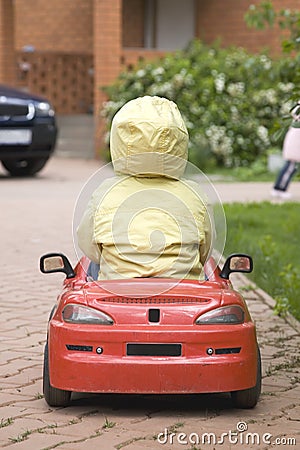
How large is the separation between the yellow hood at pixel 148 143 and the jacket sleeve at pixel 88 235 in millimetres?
243

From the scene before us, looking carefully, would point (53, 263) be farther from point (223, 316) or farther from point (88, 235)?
point (223, 316)

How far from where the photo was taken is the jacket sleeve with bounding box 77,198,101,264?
5.07 metres

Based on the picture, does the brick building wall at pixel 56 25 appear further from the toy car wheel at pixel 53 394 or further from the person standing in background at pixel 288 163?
the toy car wheel at pixel 53 394

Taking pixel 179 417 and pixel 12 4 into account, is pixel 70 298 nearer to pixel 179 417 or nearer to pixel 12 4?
pixel 179 417

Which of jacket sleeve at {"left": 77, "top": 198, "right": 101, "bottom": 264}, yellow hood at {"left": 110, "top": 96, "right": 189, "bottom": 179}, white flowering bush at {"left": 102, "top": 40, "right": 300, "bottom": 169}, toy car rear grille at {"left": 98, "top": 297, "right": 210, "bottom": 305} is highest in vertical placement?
yellow hood at {"left": 110, "top": 96, "right": 189, "bottom": 179}

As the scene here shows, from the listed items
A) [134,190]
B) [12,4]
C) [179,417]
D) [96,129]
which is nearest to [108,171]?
[134,190]

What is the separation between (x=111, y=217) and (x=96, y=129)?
15.1 m

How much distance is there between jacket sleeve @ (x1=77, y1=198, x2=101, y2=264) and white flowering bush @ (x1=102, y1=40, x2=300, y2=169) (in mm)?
12970

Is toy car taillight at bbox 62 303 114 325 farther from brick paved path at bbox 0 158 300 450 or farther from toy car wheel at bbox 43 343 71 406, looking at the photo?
brick paved path at bbox 0 158 300 450

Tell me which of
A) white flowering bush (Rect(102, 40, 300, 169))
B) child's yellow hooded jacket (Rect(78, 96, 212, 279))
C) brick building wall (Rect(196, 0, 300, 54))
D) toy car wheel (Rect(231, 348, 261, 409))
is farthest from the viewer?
brick building wall (Rect(196, 0, 300, 54))

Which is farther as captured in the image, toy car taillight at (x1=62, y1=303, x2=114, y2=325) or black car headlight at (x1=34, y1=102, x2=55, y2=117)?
black car headlight at (x1=34, y1=102, x2=55, y2=117)

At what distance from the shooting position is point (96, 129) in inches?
789

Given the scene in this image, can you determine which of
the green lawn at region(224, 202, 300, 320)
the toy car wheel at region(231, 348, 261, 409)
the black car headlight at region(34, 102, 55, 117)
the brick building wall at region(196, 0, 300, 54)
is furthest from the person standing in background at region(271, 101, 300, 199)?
the toy car wheel at region(231, 348, 261, 409)

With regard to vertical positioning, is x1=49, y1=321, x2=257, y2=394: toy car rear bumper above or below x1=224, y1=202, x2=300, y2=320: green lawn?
above
